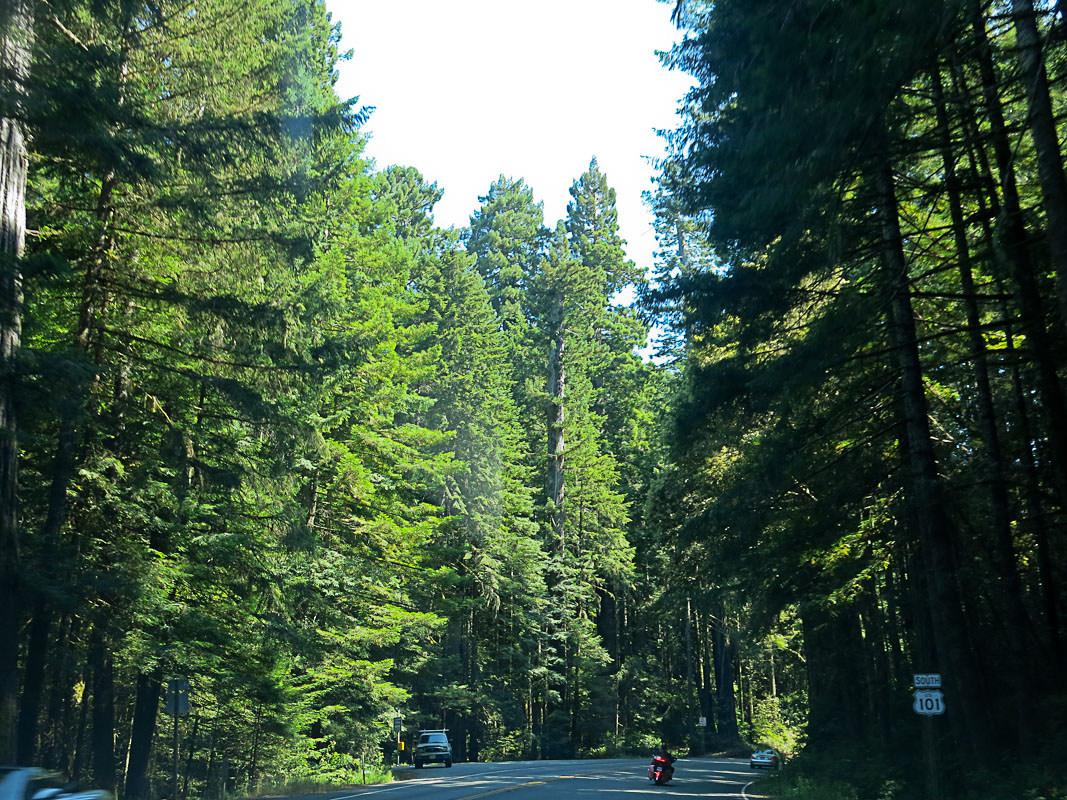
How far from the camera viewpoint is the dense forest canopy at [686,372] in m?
12.3

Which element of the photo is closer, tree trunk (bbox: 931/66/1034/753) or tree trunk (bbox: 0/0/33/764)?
tree trunk (bbox: 0/0/33/764)

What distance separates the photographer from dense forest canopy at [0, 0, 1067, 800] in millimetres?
12305

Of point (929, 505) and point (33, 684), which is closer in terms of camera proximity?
point (929, 505)

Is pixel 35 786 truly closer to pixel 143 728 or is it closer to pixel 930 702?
pixel 930 702

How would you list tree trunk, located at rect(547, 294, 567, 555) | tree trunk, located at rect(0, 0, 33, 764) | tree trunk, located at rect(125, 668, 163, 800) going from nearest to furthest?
tree trunk, located at rect(0, 0, 33, 764) → tree trunk, located at rect(125, 668, 163, 800) → tree trunk, located at rect(547, 294, 567, 555)

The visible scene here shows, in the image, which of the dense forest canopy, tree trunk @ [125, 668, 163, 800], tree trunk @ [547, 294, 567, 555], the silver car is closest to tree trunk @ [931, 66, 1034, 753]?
the dense forest canopy

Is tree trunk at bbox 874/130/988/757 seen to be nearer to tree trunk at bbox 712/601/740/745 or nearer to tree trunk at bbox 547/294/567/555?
tree trunk at bbox 547/294/567/555

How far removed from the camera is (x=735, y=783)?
102 feet

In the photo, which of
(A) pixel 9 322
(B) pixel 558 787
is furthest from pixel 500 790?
(A) pixel 9 322

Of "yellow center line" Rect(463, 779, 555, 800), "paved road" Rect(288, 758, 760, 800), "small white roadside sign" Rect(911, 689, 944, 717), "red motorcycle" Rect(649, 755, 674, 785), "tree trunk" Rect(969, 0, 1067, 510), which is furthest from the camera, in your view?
"red motorcycle" Rect(649, 755, 674, 785)

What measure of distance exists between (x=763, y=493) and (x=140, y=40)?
45.8 ft

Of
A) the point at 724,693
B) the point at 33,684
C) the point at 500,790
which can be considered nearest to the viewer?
the point at 33,684

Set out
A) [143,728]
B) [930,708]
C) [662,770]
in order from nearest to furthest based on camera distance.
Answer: [930,708], [143,728], [662,770]

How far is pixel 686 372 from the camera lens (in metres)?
21.5
